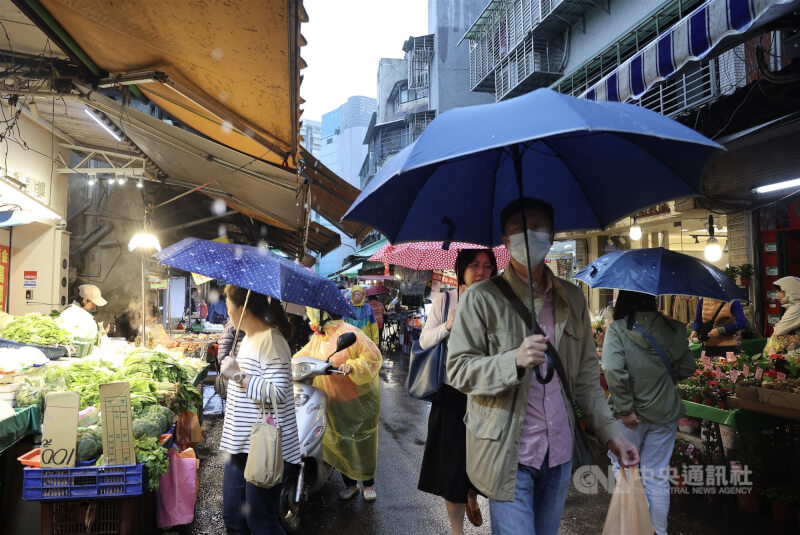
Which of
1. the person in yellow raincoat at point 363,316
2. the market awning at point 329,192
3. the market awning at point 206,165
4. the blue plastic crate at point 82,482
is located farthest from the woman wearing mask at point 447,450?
the person in yellow raincoat at point 363,316

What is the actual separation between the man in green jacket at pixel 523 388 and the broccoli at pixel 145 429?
8.63ft

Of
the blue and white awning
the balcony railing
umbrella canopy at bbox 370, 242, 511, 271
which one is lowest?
umbrella canopy at bbox 370, 242, 511, 271

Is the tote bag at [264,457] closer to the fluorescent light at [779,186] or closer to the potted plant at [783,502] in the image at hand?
the potted plant at [783,502]

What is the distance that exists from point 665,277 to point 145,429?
4360mm

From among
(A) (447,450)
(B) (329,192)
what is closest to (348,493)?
(A) (447,450)

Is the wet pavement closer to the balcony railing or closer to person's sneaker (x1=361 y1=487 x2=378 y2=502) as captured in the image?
person's sneaker (x1=361 y1=487 x2=378 y2=502)

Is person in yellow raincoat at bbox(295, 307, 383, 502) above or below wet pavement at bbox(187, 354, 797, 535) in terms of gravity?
above

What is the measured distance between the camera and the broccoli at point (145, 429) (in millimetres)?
3721

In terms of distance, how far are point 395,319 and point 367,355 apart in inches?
754

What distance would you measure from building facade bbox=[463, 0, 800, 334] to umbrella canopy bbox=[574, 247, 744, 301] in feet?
7.20

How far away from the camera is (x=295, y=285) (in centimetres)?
342

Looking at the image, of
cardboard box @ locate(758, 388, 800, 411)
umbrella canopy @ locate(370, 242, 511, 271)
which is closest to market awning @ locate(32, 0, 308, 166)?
umbrella canopy @ locate(370, 242, 511, 271)

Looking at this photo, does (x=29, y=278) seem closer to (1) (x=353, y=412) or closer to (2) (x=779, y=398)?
(1) (x=353, y=412)

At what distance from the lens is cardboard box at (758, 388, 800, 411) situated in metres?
4.52
